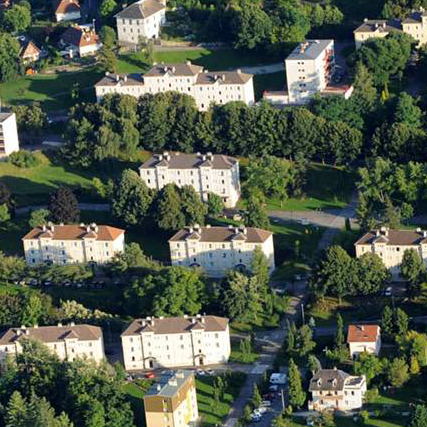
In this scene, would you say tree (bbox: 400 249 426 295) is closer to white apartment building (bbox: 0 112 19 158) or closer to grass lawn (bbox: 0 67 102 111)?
white apartment building (bbox: 0 112 19 158)

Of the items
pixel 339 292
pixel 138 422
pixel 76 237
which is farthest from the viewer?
pixel 76 237

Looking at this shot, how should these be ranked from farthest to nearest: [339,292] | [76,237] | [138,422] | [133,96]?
[133,96] → [76,237] → [339,292] → [138,422]

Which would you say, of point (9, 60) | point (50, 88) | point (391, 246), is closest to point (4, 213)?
point (50, 88)

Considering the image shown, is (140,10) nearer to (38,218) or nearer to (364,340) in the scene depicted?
(38,218)

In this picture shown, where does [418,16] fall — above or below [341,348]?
above

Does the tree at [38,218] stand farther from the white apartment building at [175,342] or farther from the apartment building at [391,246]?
the apartment building at [391,246]

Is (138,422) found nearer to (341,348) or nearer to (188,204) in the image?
(341,348)

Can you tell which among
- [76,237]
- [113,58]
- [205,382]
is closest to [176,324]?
[205,382]
